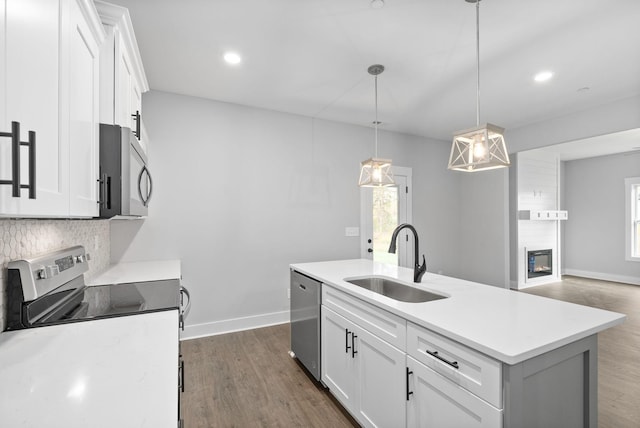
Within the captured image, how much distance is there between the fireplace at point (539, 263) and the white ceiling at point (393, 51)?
2.82 meters

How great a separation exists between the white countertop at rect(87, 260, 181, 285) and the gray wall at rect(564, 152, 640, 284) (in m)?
7.97

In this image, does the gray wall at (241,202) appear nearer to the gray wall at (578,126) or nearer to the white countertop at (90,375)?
→ the white countertop at (90,375)

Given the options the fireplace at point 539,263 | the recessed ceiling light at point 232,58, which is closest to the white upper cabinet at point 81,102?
the recessed ceiling light at point 232,58

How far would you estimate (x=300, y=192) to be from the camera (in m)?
3.93

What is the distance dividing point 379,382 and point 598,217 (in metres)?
7.34

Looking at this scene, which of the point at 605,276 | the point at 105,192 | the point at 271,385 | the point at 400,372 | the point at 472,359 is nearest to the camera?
the point at 472,359

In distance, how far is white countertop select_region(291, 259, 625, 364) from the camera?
3.54 ft

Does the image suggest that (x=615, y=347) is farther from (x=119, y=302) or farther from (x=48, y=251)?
(x=48, y=251)

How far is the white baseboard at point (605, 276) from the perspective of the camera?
5841mm

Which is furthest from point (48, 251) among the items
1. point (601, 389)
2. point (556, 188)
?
point (556, 188)

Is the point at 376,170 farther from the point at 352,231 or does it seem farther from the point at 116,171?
the point at 116,171

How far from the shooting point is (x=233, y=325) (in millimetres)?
3445

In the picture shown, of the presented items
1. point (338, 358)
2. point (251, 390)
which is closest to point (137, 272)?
point (251, 390)

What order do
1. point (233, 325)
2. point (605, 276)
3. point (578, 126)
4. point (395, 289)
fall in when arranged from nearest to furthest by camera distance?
point (395, 289) → point (233, 325) → point (578, 126) → point (605, 276)
